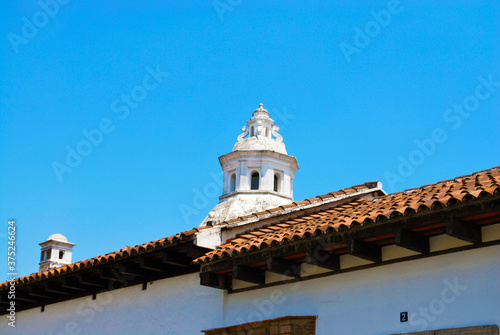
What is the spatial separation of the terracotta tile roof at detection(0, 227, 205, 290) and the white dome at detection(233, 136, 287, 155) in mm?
10911

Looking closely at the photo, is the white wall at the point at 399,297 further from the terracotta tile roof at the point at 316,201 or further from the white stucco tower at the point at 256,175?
the white stucco tower at the point at 256,175

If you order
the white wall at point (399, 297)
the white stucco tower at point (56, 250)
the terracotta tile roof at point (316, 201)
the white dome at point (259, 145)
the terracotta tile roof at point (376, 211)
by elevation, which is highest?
the white dome at point (259, 145)

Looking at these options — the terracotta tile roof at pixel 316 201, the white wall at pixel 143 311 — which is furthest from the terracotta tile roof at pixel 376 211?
the white wall at pixel 143 311

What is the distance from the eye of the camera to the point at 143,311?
Answer: 32.7 ft

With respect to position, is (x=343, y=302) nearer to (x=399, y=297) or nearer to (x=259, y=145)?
(x=399, y=297)

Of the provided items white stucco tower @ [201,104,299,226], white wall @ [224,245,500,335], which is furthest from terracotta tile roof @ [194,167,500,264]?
white stucco tower @ [201,104,299,226]

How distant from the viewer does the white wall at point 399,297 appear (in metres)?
6.38

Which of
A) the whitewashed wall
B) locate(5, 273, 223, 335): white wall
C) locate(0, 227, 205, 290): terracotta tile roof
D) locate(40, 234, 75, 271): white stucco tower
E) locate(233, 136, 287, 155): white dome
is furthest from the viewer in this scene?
locate(40, 234, 75, 271): white stucco tower

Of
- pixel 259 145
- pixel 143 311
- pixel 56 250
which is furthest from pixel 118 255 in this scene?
pixel 56 250

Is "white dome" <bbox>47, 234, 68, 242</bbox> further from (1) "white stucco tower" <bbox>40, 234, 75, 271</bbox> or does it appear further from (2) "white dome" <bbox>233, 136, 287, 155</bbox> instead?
(2) "white dome" <bbox>233, 136, 287, 155</bbox>

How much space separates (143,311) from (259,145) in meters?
11.8

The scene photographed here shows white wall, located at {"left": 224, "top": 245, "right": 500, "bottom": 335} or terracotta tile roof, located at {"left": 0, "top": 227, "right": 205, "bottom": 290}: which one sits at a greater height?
terracotta tile roof, located at {"left": 0, "top": 227, "right": 205, "bottom": 290}

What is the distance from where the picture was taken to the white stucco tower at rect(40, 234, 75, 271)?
1223 inches

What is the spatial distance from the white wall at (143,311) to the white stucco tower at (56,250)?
1984cm
